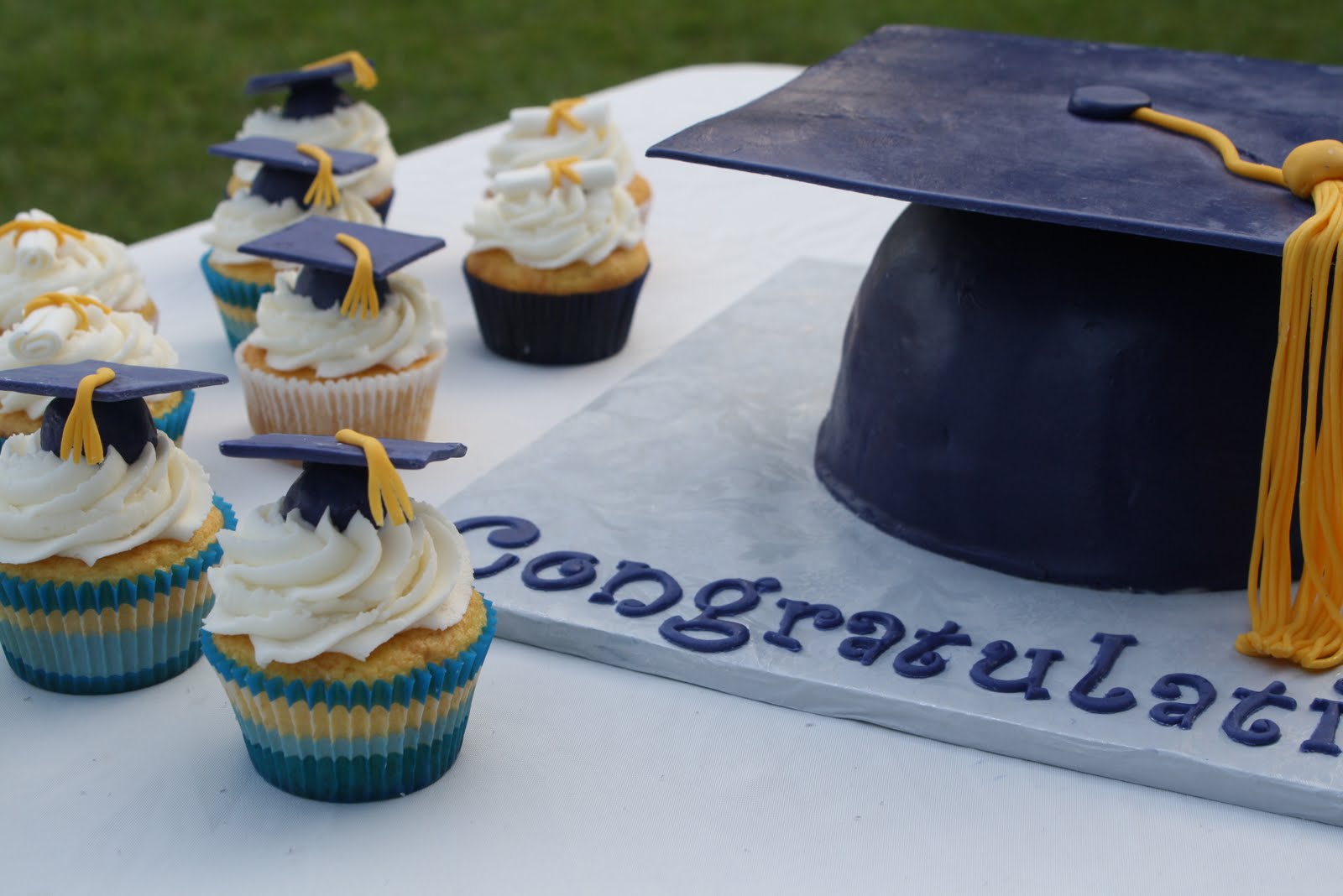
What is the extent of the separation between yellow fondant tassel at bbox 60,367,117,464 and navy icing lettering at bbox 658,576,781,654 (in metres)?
0.82

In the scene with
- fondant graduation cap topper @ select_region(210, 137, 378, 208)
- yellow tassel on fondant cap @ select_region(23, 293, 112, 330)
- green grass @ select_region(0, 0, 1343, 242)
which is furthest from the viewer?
green grass @ select_region(0, 0, 1343, 242)

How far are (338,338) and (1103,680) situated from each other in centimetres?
144

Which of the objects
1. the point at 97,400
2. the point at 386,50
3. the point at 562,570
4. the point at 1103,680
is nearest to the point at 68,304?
the point at 97,400

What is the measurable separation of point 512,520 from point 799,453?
0.60 m

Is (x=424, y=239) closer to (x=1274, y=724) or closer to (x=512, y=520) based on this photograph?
(x=512, y=520)

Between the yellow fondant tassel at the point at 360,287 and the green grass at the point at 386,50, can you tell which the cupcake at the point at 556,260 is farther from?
the green grass at the point at 386,50

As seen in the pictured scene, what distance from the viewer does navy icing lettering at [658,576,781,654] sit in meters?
2.37

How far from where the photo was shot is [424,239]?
3.02 m

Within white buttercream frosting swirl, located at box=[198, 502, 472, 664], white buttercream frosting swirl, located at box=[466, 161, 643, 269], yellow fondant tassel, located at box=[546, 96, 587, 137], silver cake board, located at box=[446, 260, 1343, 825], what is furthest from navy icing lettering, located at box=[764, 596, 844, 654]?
yellow fondant tassel, located at box=[546, 96, 587, 137]

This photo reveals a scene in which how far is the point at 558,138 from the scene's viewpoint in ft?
12.8

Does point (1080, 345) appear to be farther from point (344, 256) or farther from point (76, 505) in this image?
point (76, 505)

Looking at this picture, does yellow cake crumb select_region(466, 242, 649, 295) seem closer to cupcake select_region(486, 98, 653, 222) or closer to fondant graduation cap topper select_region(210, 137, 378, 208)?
fondant graduation cap topper select_region(210, 137, 378, 208)

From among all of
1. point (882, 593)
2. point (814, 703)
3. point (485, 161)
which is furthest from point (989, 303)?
point (485, 161)

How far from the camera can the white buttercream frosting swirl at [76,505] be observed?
2.17 metres
